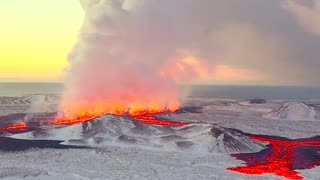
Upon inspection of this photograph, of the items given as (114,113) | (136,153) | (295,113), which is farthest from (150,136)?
(295,113)

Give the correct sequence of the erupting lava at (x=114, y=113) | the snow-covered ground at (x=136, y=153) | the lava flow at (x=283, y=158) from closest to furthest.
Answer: the snow-covered ground at (x=136, y=153), the lava flow at (x=283, y=158), the erupting lava at (x=114, y=113)

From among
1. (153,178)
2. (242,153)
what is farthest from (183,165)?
(242,153)

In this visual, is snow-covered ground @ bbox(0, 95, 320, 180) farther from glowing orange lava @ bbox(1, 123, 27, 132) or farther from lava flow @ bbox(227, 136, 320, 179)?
glowing orange lava @ bbox(1, 123, 27, 132)

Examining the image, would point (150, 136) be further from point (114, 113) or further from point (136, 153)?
point (114, 113)

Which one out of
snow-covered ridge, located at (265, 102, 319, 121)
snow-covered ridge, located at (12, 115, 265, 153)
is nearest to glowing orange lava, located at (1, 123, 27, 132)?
snow-covered ridge, located at (12, 115, 265, 153)

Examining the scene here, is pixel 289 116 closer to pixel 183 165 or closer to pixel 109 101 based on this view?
pixel 109 101

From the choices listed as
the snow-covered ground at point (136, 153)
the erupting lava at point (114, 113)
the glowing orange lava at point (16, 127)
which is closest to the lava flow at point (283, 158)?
the snow-covered ground at point (136, 153)

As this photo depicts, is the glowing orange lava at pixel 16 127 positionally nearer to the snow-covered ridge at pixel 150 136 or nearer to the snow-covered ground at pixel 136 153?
the snow-covered ground at pixel 136 153
